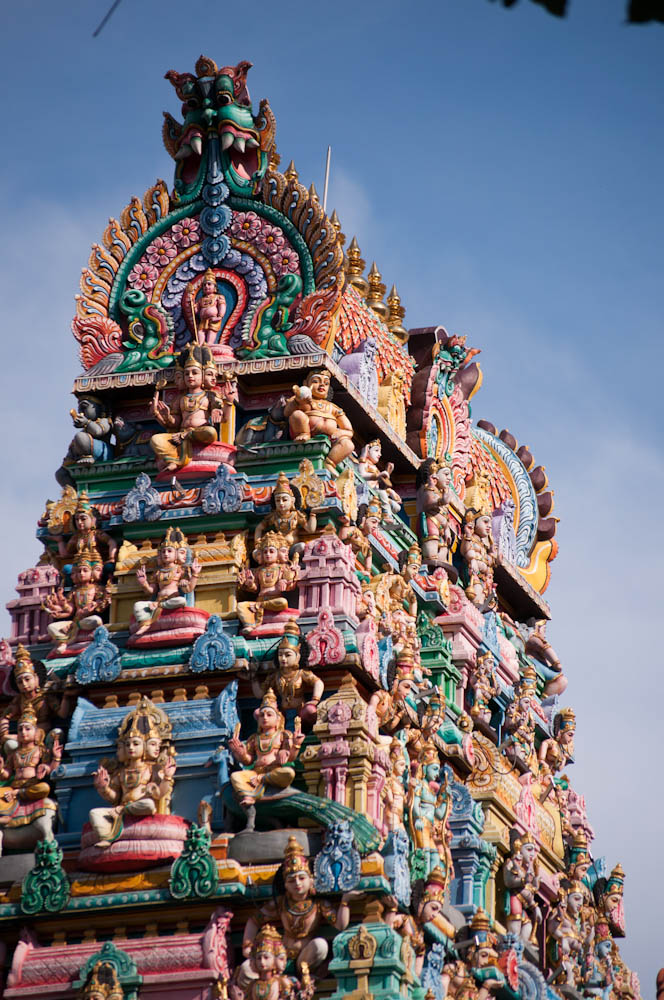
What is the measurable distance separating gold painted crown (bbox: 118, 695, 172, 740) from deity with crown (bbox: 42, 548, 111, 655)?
1.89 metres

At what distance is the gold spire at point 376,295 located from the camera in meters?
27.0

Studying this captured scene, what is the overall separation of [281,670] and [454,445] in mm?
8573


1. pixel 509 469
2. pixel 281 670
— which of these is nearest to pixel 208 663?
pixel 281 670

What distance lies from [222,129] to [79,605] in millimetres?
7020

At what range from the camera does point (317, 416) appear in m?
21.7

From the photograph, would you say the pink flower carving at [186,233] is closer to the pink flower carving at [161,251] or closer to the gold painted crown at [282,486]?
the pink flower carving at [161,251]

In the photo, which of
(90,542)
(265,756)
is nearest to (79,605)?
(90,542)


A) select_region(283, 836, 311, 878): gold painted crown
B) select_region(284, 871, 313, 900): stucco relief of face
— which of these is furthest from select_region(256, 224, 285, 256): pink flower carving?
select_region(284, 871, 313, 900): stucco relief of face

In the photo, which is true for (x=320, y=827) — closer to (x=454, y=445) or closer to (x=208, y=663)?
(x=208, y=663)

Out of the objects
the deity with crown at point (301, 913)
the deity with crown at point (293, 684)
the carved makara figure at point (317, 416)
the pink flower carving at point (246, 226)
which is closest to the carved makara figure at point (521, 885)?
the deity with crown at point (293, 684)

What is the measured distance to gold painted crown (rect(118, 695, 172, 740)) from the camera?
19.4 meters

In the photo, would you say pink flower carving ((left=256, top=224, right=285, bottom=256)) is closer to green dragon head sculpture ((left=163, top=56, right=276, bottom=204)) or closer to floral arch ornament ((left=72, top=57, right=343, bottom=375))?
floral arch ornament ((left=72, top=57, right=343, bottom=375))

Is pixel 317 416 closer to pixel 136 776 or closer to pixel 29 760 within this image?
pixel 136 776

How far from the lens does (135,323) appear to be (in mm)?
23188
